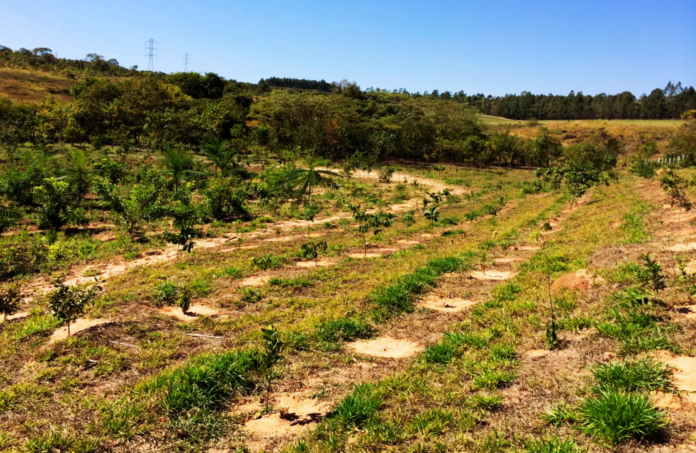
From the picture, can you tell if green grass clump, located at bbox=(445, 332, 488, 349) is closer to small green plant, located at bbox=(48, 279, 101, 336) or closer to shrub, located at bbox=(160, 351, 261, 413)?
shrub, located at bbox=(160, 351, 261, 413)

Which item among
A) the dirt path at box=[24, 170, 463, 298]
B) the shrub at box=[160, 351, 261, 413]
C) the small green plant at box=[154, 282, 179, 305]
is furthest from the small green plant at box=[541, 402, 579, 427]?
the dirt path at box=[24, 170, 463, 298]

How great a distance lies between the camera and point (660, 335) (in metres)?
4.39

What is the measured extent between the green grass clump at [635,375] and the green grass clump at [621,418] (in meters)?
0.24

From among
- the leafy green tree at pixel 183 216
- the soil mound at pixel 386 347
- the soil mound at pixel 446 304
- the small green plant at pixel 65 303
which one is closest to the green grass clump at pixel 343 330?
the soil mound at pixel 386 347

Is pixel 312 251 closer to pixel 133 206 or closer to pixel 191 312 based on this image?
pixel 191 312

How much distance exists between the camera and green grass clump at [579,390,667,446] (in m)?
3.04

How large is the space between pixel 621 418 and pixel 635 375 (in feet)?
2.54

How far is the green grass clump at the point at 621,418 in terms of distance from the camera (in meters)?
3.04

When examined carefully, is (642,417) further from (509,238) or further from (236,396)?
(509,238)

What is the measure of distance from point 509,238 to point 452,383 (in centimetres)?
874

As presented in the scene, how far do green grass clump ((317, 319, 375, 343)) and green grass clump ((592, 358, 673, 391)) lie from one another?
305cm

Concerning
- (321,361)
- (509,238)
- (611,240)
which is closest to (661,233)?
Answer: (611,240)

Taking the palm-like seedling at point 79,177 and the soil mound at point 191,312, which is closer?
the soil mound at point 191,312

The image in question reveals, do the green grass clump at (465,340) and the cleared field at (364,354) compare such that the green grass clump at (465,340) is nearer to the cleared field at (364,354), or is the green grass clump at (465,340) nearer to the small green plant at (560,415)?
the cleared field at (364,354)
